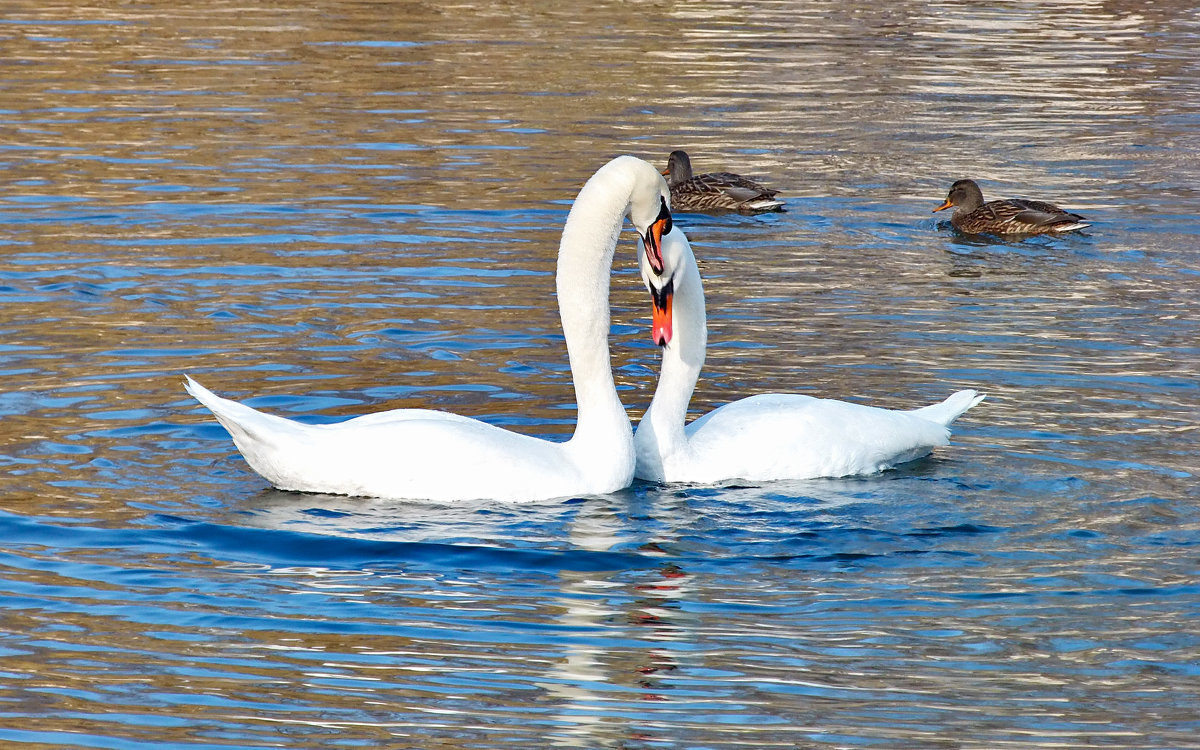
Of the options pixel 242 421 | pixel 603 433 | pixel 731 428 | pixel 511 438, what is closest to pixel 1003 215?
pixel 731 428

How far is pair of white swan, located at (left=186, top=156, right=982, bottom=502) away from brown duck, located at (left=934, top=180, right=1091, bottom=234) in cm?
581

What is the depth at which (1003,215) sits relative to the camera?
14555 millimetres

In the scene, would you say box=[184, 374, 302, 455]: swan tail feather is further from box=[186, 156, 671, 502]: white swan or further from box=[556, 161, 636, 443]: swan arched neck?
box=[556, 161, 636, 443]: swan arched neck

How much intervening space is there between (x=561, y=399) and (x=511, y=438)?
1839mm

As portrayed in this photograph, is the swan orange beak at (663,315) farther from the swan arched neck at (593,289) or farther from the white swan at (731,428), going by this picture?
the swan arched neck at (593,289)

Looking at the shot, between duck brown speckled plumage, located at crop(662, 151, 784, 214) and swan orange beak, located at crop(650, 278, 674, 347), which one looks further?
duck brown speckled plumage, located at crop(662, 151, 784, 214)

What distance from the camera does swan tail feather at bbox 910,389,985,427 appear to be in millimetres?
8805

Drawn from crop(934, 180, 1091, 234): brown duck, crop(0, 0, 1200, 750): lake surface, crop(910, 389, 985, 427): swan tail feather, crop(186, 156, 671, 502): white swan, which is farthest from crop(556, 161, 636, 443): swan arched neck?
crop(934, 180, 1091, 234): brown duck

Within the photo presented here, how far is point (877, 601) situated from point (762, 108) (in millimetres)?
13471

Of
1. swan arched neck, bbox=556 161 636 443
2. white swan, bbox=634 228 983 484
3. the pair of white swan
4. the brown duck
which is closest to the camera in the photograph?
the pair of white swan

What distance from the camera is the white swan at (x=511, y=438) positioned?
7.69 meters

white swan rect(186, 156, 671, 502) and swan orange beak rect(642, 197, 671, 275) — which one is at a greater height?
swan orange beak rect(642, 197, 671, 275)

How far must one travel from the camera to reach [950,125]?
751 inches

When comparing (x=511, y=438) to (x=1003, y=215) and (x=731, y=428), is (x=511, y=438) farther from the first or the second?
(x=1003, y=215)
